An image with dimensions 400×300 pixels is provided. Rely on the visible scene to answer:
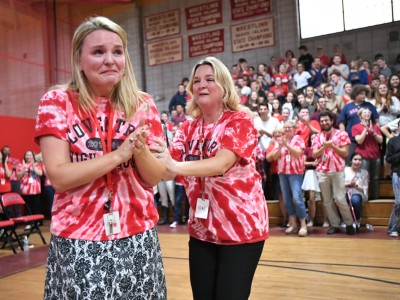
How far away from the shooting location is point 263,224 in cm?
202

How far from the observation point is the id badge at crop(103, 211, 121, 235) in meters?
1.28

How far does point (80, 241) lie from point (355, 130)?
626 cm

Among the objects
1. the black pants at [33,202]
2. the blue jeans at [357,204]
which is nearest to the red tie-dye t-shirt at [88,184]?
the blue jeans at [357,204]

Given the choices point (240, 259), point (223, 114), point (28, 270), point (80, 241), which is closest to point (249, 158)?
point (223, 114)

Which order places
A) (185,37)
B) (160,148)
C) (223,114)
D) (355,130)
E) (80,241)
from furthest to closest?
(185,37) < (355,130) < (223,114) < (160,148) < (80,241)

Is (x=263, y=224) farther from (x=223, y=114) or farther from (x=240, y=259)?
(x=223, y=114)

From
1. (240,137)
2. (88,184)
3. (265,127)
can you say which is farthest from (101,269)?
Result: (265,127)

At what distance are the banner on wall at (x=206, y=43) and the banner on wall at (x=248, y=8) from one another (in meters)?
0.74

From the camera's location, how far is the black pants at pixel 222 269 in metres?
1.92

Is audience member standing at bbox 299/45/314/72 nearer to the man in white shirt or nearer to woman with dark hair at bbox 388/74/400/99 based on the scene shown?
woman with dark hair at bbox 388/74/400/99

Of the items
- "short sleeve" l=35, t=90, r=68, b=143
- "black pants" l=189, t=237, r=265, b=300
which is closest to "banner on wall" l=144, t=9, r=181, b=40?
"black pants" l=189, t=237, r=265, b=300

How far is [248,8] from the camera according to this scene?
12.9 metres

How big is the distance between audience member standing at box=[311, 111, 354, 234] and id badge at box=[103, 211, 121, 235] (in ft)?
16.8

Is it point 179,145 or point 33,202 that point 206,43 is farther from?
point 179,145
